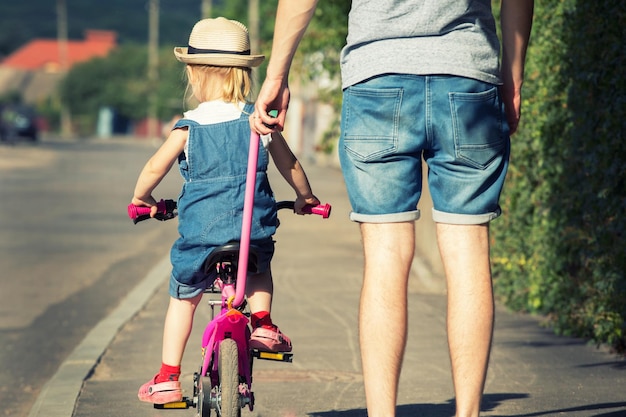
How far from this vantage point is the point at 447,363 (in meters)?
6.43

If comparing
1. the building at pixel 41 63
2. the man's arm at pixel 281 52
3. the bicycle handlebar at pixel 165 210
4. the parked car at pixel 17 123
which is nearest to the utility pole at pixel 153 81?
the parked car at pixel 17 123

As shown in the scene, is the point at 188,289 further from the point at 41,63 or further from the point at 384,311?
the point at 41,63

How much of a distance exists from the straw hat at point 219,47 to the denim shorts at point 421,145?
21.8 inches

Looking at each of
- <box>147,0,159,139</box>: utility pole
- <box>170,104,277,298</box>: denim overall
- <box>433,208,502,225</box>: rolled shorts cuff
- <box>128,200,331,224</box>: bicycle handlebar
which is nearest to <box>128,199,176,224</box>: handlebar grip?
<box>128,200,331,224</box>: bicycle handlebar

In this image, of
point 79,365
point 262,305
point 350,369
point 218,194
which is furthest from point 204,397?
point 79,365

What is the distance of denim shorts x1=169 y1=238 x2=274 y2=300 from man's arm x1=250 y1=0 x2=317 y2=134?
1.77 ft

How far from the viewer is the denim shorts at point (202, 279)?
4.28m

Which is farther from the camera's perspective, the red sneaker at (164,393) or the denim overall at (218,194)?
the red sneaker at (164,393)

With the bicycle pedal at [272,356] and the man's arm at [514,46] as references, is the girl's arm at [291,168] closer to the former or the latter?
the bicycle pedal at [272,356]

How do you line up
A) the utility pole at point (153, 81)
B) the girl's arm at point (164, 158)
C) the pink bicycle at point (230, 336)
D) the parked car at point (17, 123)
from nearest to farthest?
the pink bicycle at point (230, 336) < the girl's arm at point (164, 158) < the parked car at point (17, 123) < the utility pole at point (153, 81)

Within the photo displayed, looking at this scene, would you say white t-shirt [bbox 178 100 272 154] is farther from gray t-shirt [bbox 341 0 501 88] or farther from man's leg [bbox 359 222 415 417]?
man's leg [bbox 359 222 415 417]

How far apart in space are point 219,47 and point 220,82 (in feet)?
0.40

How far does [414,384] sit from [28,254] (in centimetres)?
771

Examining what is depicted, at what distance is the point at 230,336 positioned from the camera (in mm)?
4145
